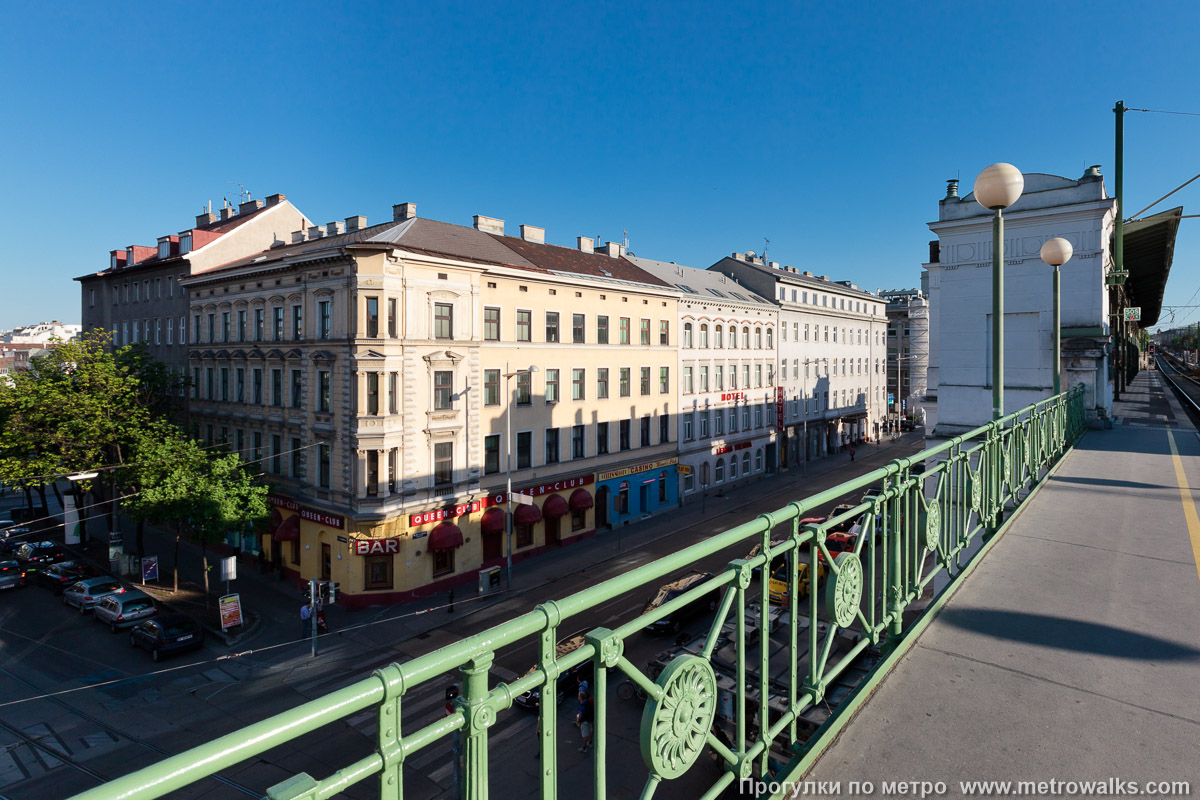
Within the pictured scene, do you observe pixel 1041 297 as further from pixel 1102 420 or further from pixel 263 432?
pixel 263 432

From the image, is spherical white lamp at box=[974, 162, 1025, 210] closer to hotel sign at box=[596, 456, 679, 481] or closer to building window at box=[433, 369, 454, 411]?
building window at box=[433, 369, 454, 411]

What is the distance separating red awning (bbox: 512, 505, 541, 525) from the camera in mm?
29141

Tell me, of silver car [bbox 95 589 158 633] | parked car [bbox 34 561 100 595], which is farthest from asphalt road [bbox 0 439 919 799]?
parked car [bbox 34 561 100 595]

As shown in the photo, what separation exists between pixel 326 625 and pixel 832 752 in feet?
77.4

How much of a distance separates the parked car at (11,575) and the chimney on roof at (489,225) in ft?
83.6

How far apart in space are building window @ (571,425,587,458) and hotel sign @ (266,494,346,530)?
1159cm

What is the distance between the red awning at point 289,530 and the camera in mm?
27078

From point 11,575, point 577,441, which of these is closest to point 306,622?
point 577,441

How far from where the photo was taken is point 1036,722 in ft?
11.6

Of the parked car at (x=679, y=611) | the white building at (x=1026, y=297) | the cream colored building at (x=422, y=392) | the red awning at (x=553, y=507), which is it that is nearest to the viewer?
the parked car at (x=679, y=611)

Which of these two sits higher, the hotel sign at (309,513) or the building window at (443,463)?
the building window at (443,463)

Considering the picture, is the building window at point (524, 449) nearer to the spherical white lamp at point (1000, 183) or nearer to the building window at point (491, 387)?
the building window at point (491, 387)

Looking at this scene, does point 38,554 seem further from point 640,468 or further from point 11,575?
point 640,468

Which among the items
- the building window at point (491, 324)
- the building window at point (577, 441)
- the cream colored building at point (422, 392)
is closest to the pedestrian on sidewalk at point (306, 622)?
the cream colored building at point (422, 392)
